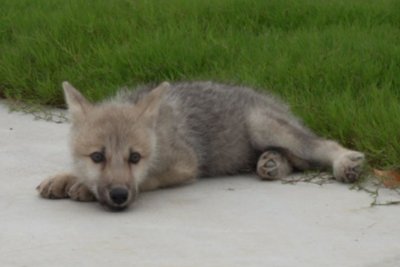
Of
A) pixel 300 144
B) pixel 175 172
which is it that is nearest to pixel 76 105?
pixel 175 172

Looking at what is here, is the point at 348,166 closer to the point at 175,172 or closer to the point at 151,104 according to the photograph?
the point at 175,172

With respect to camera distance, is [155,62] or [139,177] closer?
[139,177]

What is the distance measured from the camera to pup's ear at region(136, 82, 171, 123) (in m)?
5.35

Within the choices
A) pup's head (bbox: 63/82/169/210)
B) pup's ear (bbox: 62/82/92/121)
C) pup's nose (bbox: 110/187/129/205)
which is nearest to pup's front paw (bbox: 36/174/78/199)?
pup's head (bbox: 63/82/169/210)

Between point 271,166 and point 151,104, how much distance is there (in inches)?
32.4

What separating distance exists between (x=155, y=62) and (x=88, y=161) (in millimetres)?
2589

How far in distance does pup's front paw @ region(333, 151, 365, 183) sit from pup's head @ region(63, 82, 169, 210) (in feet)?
3.53

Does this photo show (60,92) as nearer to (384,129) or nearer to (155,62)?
(155,62)

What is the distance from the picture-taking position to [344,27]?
27.1ft

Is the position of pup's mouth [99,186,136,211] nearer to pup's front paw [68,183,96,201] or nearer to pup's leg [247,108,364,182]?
pup's front paw [68,183,96,201]

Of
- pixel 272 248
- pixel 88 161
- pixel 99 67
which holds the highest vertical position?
pixel 99 67

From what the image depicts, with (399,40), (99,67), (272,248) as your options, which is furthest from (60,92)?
(272,248)

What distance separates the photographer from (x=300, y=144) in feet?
19.0

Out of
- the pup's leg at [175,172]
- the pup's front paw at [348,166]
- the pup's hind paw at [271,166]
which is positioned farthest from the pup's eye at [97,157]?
the pup's front paw at [348,166]
